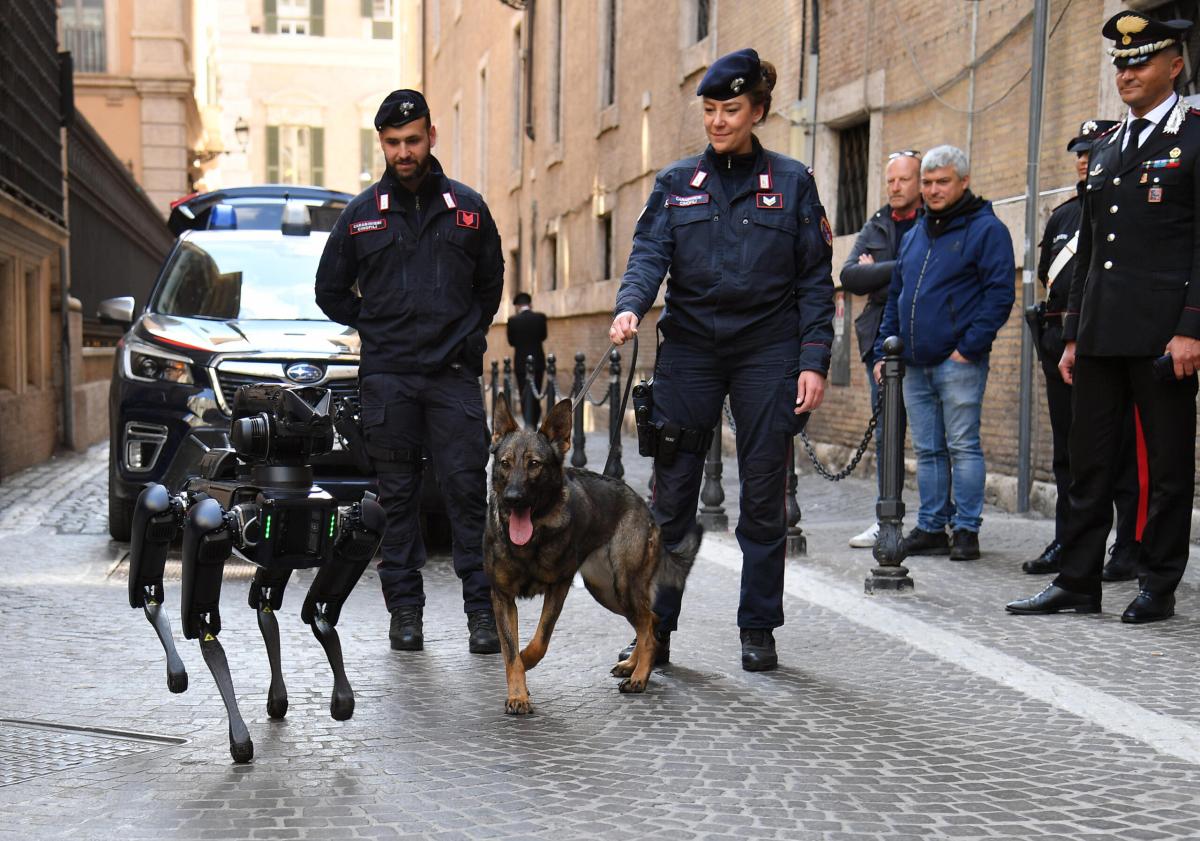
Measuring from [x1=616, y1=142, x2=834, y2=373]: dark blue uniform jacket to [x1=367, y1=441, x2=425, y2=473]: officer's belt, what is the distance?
1.20 metres

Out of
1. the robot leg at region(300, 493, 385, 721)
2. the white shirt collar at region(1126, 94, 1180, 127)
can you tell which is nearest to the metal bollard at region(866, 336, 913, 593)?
the white shirt collar at region(1126, 94, 1180, 127)

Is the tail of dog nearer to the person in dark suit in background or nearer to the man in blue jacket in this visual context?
the man in blue jacket

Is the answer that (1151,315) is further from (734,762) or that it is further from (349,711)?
(349,711)

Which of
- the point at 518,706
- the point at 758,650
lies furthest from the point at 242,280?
the point at 518,706

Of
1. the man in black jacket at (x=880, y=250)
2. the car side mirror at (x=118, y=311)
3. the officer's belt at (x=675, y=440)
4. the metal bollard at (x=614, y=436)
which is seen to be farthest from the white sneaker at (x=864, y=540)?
the car side mirror at (x=118, y=311)

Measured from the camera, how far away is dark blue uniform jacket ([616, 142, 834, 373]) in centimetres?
545

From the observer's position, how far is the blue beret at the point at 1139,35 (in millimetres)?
5961

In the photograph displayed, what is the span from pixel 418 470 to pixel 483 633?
0.72 m

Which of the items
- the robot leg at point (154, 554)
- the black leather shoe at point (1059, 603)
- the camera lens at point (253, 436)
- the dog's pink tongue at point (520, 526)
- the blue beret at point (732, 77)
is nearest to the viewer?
the camera lens at point (253, 436)

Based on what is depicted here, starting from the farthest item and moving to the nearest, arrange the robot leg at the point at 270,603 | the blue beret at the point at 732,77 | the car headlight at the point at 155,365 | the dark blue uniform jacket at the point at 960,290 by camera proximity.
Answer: the car headlight at the point at 155,365
the dark blue uniform jacket at the point at 960,290
the blue beret at the point at 732,77
the robot leg at the point at 270,603

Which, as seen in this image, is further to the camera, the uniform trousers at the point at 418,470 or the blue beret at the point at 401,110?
the uniform trousers at the point at 418,470

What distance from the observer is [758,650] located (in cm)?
557

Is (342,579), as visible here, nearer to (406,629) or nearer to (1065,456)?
(406,629)

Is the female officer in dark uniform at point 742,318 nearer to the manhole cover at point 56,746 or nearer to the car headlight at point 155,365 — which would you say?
the manhole cover at point 56,746
